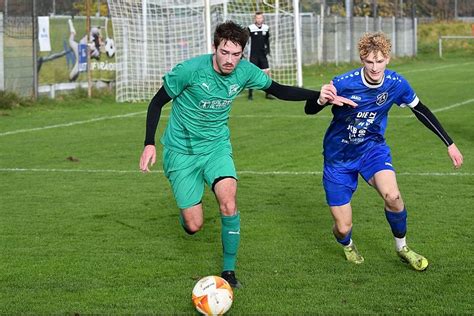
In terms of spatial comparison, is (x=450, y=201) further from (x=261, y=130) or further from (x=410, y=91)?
Result: (x=261, y=130)

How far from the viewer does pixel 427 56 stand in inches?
2112

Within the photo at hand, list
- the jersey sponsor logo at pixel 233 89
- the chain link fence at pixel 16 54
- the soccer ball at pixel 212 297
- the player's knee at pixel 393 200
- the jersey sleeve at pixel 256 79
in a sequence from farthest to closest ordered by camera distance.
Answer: the chain link fence at pixel 16 54 < the player's knee at pixel 393 200 < the jersey sleeve at pixel 256 79 < the jersey sponsor logo at pixel 233 89 < the soccer ball at pixel 212 297

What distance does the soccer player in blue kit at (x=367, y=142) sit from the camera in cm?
804

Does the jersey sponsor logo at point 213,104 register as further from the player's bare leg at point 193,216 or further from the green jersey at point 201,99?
the player's bare leg at point 193,216

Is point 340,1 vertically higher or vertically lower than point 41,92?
higher

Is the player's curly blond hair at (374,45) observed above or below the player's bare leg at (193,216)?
above

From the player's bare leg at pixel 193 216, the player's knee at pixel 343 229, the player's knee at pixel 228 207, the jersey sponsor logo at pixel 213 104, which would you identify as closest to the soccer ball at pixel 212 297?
the player's knee at pixel 228 207

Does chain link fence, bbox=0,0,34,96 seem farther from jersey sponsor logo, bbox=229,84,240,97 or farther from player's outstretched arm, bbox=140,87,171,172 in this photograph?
jersey sponsor logo, bbox=229,84,240,97

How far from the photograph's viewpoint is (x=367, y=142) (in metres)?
8.37

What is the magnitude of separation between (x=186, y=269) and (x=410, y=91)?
2.26m

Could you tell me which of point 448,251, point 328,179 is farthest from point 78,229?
point 448,251

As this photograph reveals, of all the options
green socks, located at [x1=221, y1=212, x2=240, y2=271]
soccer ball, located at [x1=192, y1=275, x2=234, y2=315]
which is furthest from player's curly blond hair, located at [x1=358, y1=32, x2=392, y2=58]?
soccer ball, located at [x1=192, y1=275, x2=234, y2=315]

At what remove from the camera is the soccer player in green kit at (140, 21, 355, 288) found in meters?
7.60

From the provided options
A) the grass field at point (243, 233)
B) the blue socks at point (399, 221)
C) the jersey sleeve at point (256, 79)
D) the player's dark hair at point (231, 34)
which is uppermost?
the player's dark hair at point (231, 34)
